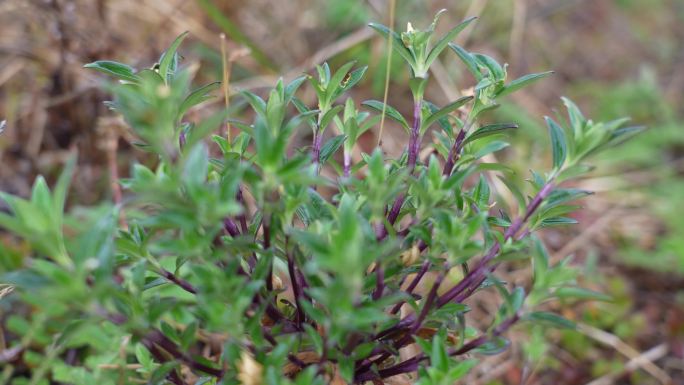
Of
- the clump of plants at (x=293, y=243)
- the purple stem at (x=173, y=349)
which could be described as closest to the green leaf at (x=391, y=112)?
the clump of plants at (x=293, y=243)

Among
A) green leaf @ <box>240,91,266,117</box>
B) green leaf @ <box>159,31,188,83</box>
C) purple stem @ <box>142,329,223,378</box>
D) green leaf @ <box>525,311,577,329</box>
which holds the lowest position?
green leaf @ <box>525,311,577,329</box>

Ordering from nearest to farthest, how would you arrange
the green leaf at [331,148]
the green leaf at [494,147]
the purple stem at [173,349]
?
the purple stem at [173,349] < the green leaf at [494,147] < the green leaf at [331,148]

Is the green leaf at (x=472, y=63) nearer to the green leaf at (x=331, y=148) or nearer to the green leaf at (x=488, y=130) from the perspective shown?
the green leaf at (x=488, y=130)

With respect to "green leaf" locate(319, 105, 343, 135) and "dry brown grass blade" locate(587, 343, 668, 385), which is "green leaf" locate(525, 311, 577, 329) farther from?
"dry brown grass blade" locate(587, 343, 668, 385)

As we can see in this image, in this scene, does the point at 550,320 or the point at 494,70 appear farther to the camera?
the point at 494,70

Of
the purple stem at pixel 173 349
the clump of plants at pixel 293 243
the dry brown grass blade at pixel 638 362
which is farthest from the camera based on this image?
the dry brown grass blade at pixel 638 362

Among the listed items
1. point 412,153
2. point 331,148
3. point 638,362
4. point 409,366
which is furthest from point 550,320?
point 638,362

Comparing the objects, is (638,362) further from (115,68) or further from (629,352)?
(115,68)

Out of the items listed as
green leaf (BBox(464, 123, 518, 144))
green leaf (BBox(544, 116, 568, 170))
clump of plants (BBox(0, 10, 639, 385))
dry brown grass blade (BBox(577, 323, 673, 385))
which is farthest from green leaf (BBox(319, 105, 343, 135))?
dry brown grass blade (BBox(577, 323, 673, 385))
